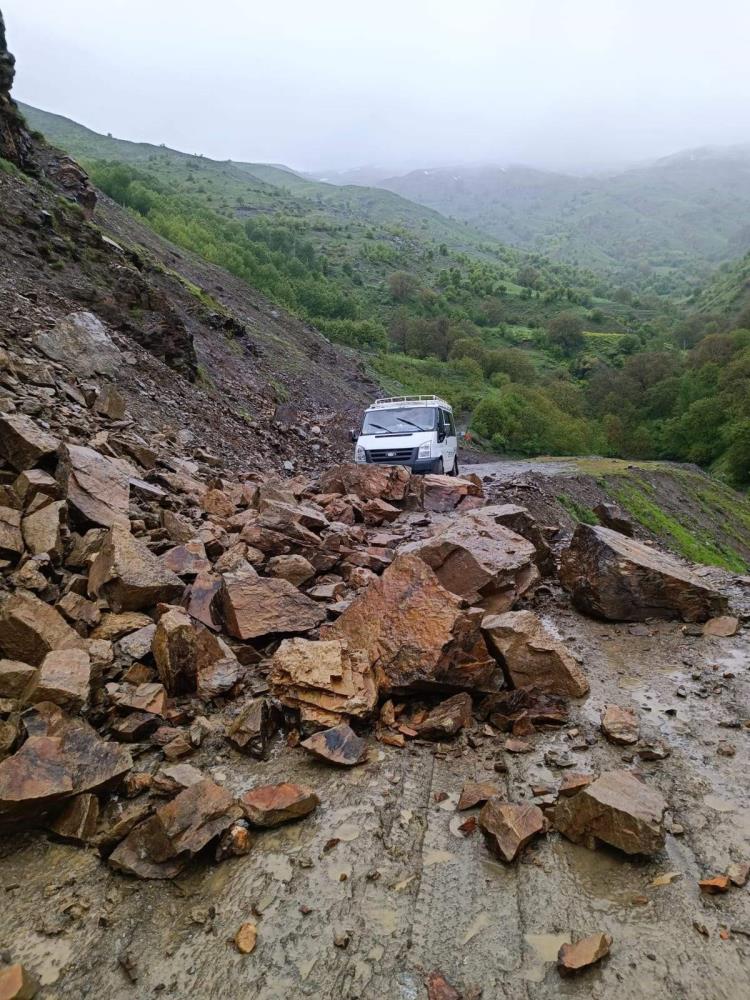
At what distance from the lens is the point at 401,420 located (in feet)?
45.6

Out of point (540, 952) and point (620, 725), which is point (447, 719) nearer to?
point (620, 725)

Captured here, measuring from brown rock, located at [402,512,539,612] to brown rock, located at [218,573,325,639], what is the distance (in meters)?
1.33

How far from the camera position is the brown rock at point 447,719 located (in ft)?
13.5

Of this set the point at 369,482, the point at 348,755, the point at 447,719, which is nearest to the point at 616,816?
the point at 447,719

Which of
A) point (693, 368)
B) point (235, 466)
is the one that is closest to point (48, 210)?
point (235, 466)

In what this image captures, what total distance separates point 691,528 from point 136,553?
19.8 m

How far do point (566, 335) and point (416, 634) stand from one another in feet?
298

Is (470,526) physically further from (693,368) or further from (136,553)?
(693,368)

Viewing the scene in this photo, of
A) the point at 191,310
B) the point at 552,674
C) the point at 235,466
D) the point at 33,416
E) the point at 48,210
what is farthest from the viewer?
the point at 191,310

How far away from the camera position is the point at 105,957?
8.36 feet

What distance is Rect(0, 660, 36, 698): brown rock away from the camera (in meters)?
3.60

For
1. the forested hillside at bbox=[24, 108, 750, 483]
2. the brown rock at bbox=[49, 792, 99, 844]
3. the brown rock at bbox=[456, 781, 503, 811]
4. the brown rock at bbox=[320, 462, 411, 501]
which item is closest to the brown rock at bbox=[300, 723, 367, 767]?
the brown rock at bbox=[456, 781, 503, 811]

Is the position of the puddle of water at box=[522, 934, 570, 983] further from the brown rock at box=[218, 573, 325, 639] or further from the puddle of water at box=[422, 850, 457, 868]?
the brown rock at box=[218, 573, 325, 639]

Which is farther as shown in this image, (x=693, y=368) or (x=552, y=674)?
(x=693, y=368)
